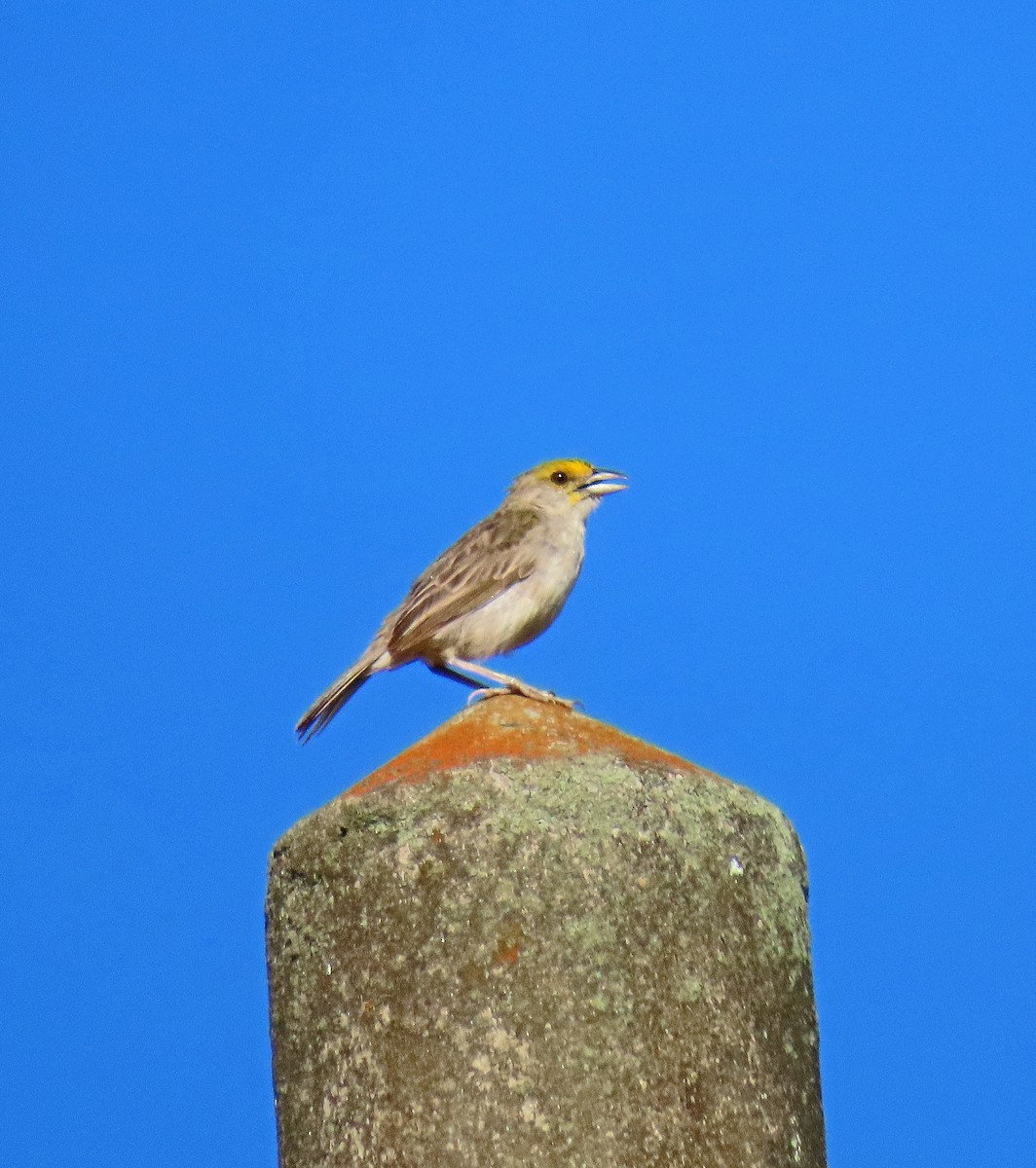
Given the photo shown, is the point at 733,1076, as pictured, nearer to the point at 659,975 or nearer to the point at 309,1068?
the point at 659,975

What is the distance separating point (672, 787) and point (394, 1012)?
0.74m

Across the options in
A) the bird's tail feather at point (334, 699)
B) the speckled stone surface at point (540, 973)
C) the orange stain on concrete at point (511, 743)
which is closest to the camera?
the speckled stone surface at point (540, 973)

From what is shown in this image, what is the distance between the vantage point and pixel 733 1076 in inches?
136

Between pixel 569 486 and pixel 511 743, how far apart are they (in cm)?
428

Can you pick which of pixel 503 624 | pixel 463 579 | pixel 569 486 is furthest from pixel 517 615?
pixel 569 486

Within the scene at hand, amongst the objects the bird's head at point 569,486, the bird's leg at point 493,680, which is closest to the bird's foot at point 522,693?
the bird's leg at point 493,680

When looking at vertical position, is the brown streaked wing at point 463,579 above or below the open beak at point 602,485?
below

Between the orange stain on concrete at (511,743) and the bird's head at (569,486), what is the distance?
3885mm

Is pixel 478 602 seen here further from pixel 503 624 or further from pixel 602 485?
pixel 602 485

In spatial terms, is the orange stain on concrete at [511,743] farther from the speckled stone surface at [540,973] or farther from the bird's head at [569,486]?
the bird's head at [569,486]

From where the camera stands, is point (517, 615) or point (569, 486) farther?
point (569, 486)

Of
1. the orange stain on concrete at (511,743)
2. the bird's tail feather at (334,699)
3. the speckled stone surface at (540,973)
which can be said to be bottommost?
the speckled stone surface at (540,973)

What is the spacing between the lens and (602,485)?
7.96m

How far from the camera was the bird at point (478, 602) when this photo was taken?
22.9 feet
